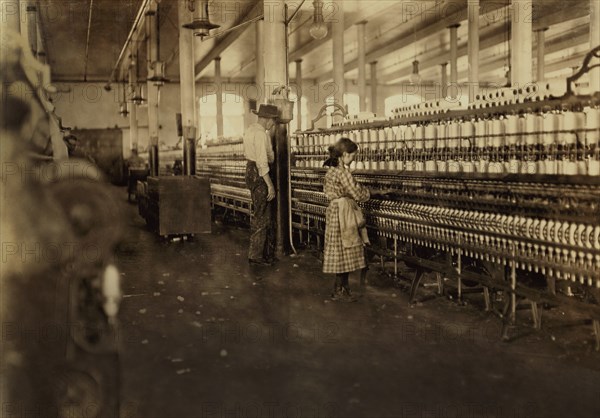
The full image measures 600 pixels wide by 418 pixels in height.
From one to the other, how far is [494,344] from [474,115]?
1979mm

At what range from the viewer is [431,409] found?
341 centimetres

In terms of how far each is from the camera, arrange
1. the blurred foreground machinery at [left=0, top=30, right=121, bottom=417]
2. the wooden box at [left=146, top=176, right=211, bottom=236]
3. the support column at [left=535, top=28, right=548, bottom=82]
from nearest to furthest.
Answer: the blurred foreground machinery at [left=0, top=30, right=121, bottom=417], the wooden box at [left=146, top=176, right=211, bottom=236], the support column at [left=535, top=28, right=548, bottom=82]

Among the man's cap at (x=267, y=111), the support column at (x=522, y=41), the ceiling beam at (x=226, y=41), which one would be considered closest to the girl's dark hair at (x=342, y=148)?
the man's cap at (x=267, y=111)

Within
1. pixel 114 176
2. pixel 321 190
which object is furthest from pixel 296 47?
pixel 321 190

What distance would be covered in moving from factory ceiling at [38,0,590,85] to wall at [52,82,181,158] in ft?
2.69

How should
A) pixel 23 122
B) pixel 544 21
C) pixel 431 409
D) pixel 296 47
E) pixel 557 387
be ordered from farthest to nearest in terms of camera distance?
pixel 296 47 < pixel 544 21 < pixel 557 387 < pixel 431 409 < pixel 23 122

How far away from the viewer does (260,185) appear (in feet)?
26.7

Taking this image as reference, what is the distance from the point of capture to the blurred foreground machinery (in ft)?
7.37

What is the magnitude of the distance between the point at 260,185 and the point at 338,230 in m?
2.53

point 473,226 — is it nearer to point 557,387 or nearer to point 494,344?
point 494,344

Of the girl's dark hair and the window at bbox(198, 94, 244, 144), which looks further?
the window at bbox(198, 94, 244, 144)

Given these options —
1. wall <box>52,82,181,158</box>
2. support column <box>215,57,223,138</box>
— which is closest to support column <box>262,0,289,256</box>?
support column <box>215,57,223,138</box>

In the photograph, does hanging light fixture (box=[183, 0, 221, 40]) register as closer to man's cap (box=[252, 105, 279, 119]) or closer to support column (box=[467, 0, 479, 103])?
man's cap (box=[252, 105, 279, 119])

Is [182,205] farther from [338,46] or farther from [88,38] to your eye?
[88,38]
